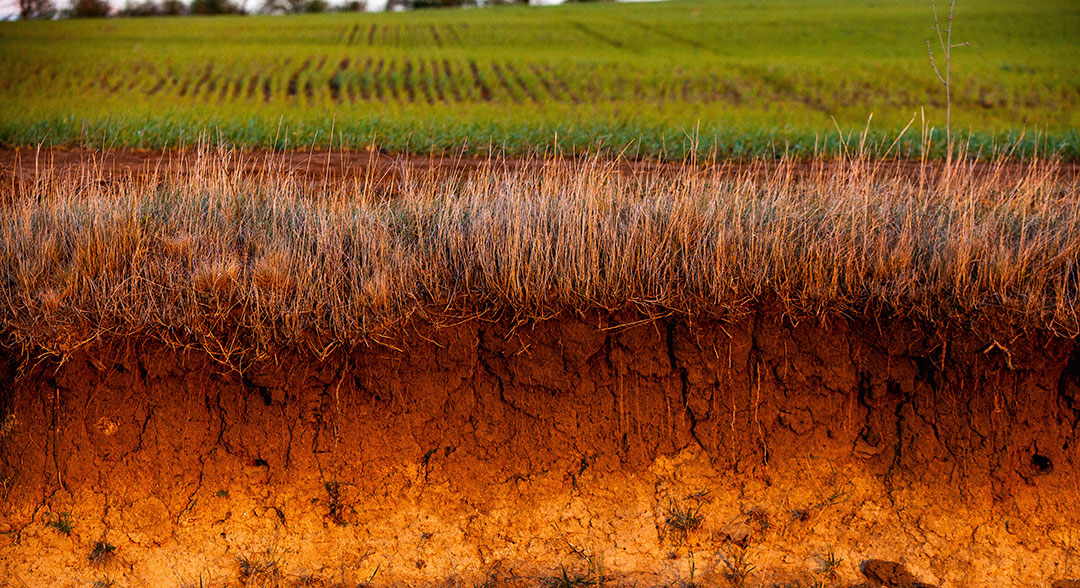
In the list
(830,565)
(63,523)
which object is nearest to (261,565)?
(63,523)

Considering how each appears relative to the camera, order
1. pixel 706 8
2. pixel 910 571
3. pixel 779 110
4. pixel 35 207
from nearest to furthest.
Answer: pixel 910 571
pixel 35 207
pixel 779 110
pixel 706 8

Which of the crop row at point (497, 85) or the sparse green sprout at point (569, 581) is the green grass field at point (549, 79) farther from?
the sparse green sprout at point (569, 581)

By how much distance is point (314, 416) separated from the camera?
4.07 metres

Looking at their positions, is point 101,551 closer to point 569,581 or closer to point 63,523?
point 63,523

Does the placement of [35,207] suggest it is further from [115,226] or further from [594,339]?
[594,339]

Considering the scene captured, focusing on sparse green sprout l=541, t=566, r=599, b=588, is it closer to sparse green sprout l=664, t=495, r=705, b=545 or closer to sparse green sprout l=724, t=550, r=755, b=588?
sparse green sprout l=664, t=495, r=705, b=545

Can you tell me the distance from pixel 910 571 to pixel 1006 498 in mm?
661

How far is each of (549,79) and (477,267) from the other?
21.6 meters

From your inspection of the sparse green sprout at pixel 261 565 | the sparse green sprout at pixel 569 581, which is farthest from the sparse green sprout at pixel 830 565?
the sparse green sprout at pixel 261 565

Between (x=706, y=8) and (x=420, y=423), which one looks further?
(x=706, y=8)

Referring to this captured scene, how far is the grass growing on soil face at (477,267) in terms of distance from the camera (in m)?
4.00

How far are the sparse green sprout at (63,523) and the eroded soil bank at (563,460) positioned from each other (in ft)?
0.05

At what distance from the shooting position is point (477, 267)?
434 cm

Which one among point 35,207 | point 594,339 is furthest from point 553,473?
point 35,207
